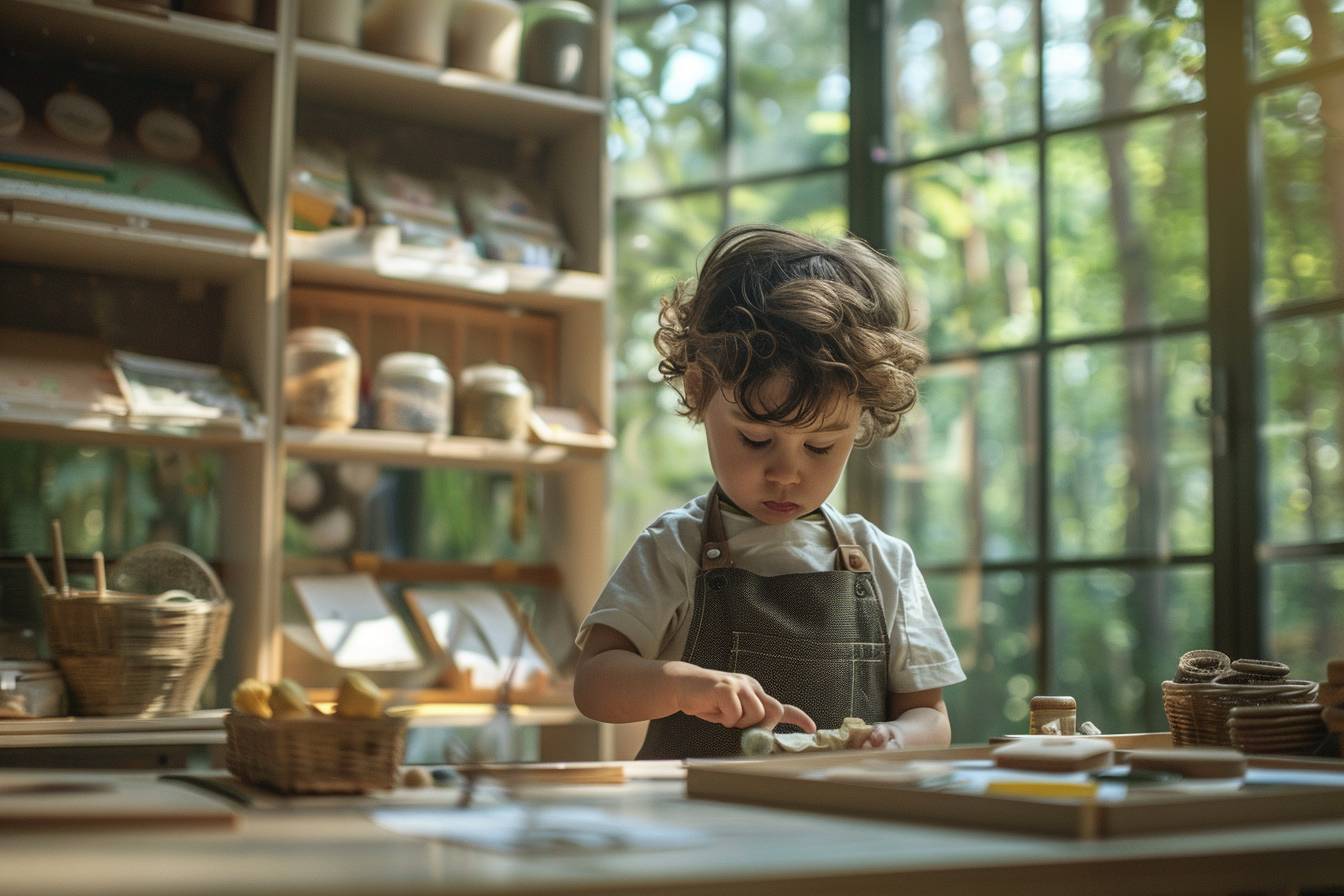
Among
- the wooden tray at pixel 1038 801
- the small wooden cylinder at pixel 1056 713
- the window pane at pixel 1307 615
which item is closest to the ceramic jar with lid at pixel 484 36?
the window pane at pixel 1307 615

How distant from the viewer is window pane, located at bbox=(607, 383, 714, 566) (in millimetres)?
3189

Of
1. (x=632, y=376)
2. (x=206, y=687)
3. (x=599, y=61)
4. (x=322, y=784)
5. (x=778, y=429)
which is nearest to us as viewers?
(x=322, y=784)

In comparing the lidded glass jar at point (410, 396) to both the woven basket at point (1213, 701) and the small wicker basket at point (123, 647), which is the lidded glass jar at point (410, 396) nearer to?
the small wicker basket at point (123, 647)

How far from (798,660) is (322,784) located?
2.50ft

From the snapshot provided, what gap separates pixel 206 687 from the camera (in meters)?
2.53

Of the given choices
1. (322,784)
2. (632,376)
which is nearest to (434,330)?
(632,376)

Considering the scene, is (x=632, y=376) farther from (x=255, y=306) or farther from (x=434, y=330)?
(x=255, y=306)

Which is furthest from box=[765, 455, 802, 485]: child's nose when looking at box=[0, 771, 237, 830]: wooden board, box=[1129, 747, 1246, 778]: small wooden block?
box=[0, 771, 237, 830]: wooden board

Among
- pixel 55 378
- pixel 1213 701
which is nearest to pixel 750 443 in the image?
pixel 1213 701

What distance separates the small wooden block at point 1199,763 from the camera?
2.98 feet

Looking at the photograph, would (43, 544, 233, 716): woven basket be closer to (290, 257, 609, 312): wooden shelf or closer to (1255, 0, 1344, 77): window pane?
(290, 257, 609, 312): wooden shelf

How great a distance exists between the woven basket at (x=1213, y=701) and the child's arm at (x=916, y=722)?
218 mm

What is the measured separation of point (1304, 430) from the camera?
92.4 inches

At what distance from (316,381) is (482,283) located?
0.38 metres
